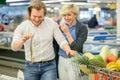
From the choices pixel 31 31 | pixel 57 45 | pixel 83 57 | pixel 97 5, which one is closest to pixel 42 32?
pixel 31 31

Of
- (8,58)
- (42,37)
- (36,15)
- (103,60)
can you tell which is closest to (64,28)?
(42,37)

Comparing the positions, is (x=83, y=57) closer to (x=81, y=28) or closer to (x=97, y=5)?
(x=81, y=28)

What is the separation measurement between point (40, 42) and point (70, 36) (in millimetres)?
392

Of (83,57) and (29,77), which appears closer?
(83,57)

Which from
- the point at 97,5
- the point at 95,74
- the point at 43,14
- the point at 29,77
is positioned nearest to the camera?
the point at 95,74

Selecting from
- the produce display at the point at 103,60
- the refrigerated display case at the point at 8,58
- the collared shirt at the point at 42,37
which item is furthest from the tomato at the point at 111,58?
the refrigerated display case at the point at 8,58

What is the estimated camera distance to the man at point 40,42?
3.33 m

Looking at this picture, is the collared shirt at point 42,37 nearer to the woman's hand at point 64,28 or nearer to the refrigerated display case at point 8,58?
the woman's hand at point 64,28

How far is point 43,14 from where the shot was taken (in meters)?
3.28

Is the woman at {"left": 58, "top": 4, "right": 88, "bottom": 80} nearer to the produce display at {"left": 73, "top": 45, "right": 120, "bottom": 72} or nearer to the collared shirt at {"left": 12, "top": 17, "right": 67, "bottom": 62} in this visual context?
the collared shirt at {"left": 12, "top": 17, "right": 67, "bottom": 62}

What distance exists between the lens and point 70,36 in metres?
3.49

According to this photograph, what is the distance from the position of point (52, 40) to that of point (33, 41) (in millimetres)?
243

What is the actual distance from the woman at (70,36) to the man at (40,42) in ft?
0.48

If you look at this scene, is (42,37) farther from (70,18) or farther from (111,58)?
(111,58)
